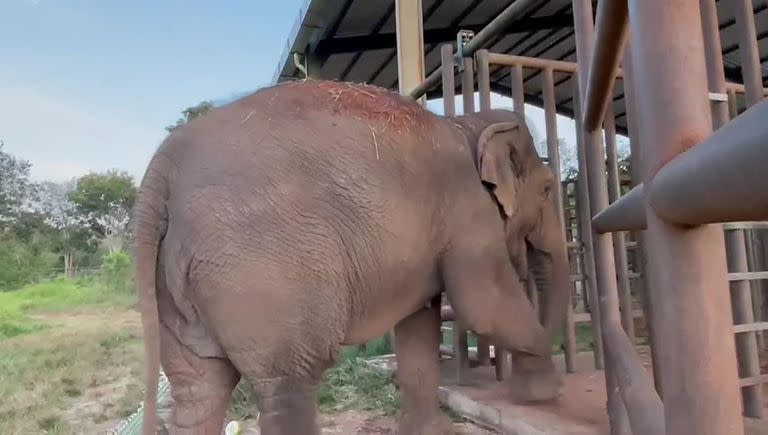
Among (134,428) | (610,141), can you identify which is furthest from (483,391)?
(134,428)

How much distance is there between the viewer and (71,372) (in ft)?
19.9

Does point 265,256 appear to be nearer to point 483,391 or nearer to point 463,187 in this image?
point 463,187

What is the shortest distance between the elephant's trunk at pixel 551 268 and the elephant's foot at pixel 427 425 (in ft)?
2.48

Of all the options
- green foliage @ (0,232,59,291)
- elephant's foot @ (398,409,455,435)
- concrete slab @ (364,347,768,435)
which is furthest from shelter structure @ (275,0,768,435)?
green foliage @ (0,232,59,291)

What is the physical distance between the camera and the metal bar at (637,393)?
3.22 ft

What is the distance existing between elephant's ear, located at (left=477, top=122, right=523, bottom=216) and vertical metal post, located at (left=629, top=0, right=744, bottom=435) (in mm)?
2599

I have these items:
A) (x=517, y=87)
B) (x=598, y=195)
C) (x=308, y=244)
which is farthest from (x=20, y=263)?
(x=598, y=195)

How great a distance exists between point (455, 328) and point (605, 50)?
311cm

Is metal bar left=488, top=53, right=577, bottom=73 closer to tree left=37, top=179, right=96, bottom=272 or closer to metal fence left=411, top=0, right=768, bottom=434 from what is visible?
metal fence left=411, top=0, right=768, bottom=434

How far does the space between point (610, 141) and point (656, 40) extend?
10.9 feet

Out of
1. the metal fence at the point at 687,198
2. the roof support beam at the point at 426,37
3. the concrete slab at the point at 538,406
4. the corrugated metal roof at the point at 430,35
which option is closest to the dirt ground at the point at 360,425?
the concrete slab at the point at 538,406

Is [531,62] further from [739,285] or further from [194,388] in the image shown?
[194,388]

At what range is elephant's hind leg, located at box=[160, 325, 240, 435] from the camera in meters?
2.56

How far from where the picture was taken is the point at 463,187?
3.11 metres
